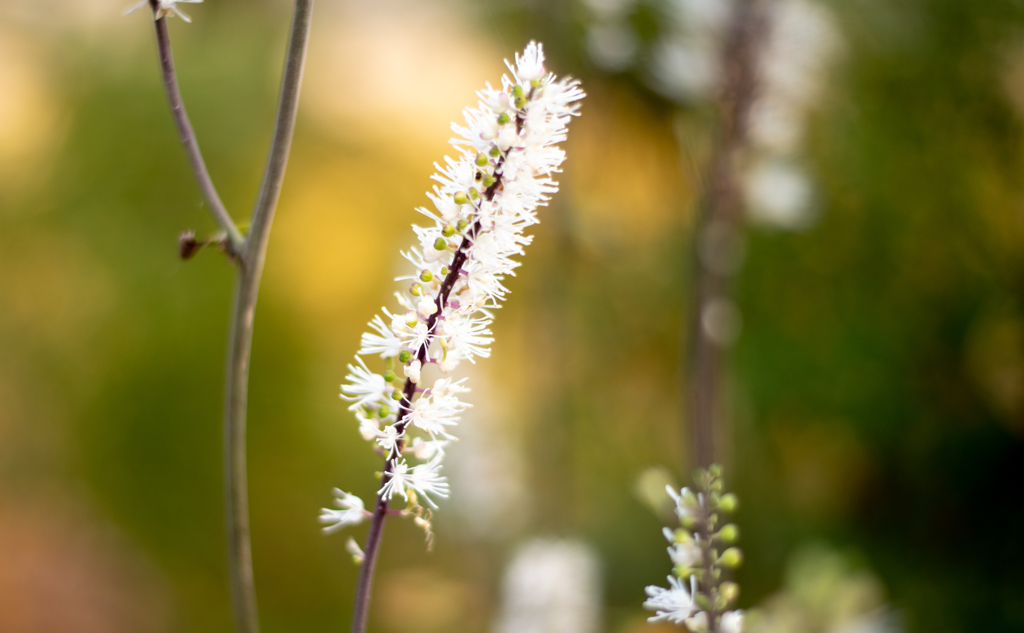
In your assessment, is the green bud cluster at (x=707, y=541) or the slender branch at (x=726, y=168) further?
the slender branch at (x=726, y=168)

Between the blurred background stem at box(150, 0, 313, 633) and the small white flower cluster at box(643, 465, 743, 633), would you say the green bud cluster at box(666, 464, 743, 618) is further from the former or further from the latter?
the blurred background stem at box(150, 0, 313, 633)

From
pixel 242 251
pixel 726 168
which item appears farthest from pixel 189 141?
pixel 726 168

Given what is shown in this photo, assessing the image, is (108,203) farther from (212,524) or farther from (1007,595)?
(1007,595)

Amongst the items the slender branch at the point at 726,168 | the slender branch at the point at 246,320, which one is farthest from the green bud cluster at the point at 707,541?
the slender branch at the point at 726,168

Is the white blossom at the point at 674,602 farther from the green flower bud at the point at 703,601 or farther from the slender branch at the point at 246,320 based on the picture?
the slender branch at the point at 246,320

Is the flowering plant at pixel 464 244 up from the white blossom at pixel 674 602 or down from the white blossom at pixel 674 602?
up

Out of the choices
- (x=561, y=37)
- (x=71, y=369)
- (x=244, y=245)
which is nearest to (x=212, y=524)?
(x=71, y=369)

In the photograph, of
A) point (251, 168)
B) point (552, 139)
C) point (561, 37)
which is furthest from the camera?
point (251, 168)
